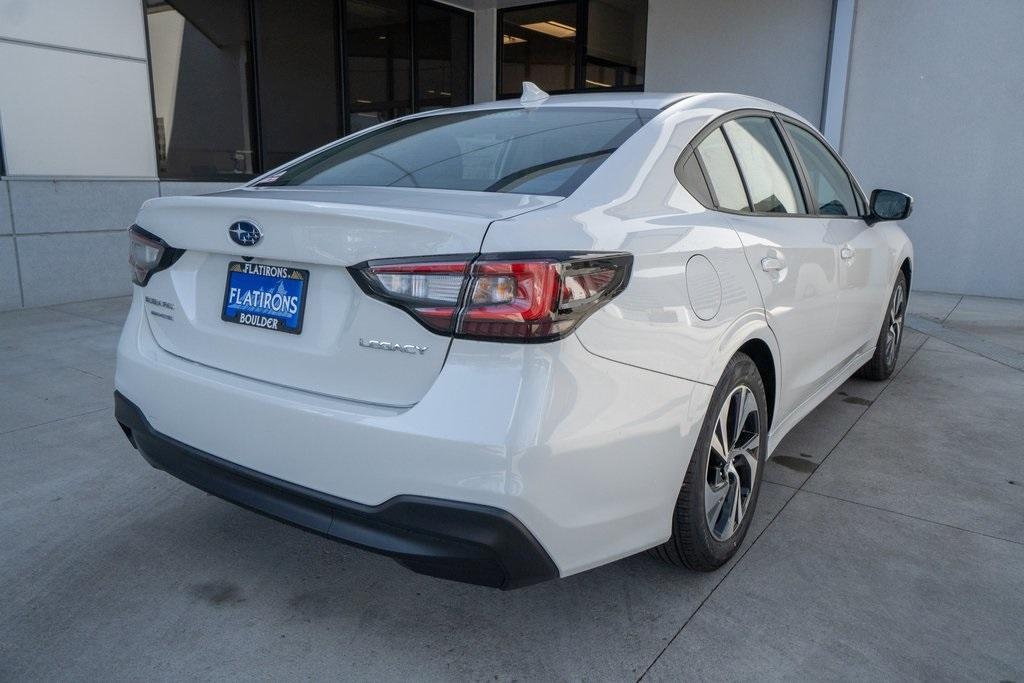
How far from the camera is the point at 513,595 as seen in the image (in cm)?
236

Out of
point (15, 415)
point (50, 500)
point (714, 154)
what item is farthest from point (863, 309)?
point (15, 415)

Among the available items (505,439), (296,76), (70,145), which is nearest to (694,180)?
(505,439)

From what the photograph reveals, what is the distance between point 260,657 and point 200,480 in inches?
19.8

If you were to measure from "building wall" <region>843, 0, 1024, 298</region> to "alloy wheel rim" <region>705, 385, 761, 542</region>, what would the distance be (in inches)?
273

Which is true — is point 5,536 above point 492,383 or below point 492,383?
below

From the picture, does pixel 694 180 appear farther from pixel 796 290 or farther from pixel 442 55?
pixel 442 55

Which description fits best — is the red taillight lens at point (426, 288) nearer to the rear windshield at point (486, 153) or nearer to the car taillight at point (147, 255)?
the rear windshield at point (486, 153)

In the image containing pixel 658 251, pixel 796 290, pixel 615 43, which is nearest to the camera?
pixel 658 251

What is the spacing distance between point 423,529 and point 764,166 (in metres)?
1.98

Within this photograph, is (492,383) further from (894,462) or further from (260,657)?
(894,462)

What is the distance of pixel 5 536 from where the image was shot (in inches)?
105

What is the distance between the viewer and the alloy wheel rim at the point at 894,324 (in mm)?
4598

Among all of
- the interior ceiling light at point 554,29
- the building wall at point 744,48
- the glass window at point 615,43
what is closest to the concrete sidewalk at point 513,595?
the building wall at point 744,48

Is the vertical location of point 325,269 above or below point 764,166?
below
